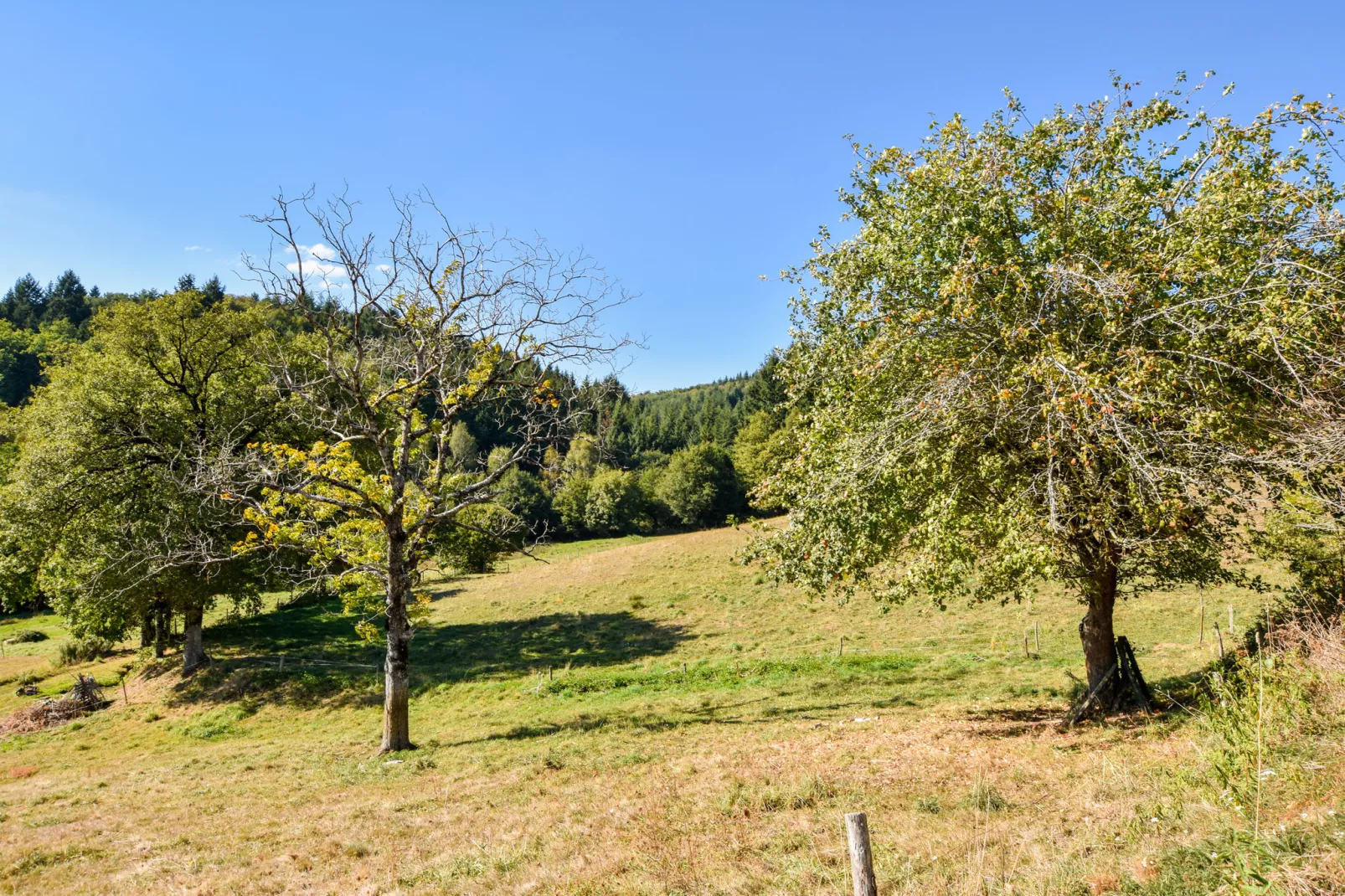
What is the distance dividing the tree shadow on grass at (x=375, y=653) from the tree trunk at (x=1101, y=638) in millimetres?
16923

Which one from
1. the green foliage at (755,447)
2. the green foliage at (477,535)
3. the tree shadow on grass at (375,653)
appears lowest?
the tree shadow on grass at (375,653)

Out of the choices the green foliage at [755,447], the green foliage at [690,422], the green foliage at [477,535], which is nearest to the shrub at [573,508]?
the green foliage at [690,422]

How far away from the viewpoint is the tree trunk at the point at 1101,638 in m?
13.6

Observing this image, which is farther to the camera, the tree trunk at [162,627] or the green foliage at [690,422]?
the green foliage at [690,422]

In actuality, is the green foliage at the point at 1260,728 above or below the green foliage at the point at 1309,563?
below

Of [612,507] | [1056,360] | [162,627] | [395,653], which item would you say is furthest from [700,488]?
[1056,360]

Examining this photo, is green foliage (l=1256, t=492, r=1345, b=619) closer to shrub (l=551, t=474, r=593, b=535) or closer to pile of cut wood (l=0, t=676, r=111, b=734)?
pile of cut wood (l=0, t=676, r=111, b=734)

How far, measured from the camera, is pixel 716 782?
11.7 metres

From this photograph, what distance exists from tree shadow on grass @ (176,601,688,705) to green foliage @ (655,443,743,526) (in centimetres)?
5433

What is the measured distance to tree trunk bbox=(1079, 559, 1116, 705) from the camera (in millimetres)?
13594

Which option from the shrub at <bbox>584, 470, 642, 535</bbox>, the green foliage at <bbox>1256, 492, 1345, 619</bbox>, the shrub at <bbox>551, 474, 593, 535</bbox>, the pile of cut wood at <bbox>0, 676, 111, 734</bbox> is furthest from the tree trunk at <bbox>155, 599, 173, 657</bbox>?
the shrub at <bbox>584, 470, 642, 535</bbox>

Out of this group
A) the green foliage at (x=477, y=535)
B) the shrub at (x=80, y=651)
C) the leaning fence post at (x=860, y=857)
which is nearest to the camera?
the leaning fence post at (x=860, y=857)

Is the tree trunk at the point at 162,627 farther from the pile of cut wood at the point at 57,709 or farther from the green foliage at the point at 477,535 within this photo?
the green foliage at the point at 477,535

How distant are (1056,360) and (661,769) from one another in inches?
387
